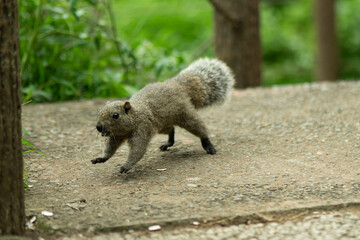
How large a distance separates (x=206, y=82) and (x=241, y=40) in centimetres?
292

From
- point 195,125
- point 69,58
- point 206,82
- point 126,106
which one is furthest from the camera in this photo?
point 69,58

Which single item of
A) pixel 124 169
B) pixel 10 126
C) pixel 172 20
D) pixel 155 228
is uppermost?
pixel 172 20

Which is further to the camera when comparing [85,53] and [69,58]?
[85,53]

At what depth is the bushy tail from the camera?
451cm

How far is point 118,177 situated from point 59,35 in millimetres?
3198

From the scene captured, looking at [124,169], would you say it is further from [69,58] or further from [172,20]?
[172,20]

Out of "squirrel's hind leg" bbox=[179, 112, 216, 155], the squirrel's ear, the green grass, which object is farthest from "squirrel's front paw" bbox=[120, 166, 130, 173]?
the green grass

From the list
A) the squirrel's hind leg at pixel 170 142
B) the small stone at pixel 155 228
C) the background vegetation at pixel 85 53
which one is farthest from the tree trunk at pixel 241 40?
the small stone at pixel 155 228

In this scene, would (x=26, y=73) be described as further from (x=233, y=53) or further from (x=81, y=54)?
(x=233, y=53)

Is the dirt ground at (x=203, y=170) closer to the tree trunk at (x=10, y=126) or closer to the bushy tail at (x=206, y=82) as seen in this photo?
the tree trunk at (x=10, y=126)

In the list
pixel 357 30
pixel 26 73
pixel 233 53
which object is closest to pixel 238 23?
pixel 233 53

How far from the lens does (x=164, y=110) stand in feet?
13.6

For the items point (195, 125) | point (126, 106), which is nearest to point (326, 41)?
point (195, 125)

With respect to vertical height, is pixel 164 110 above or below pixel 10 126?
below
